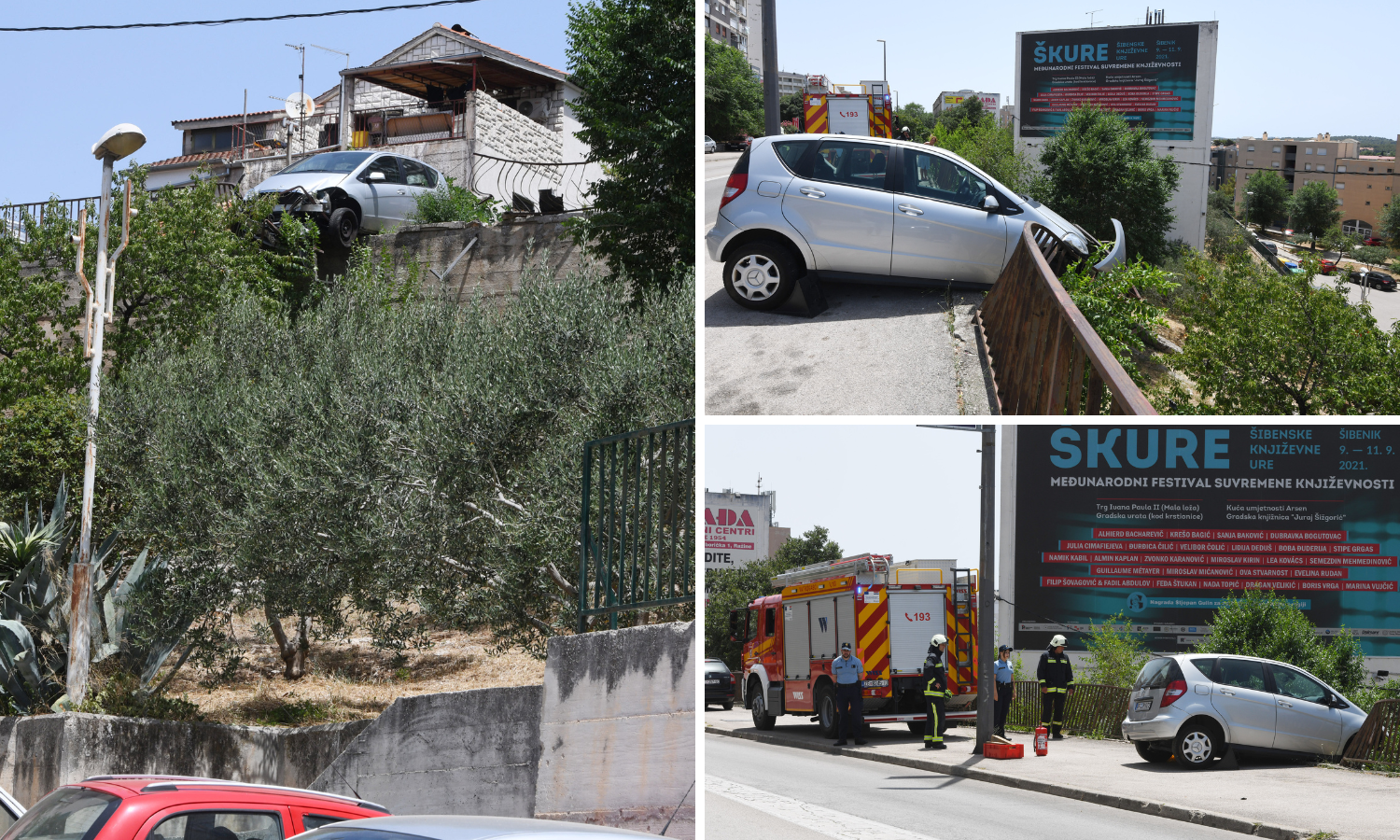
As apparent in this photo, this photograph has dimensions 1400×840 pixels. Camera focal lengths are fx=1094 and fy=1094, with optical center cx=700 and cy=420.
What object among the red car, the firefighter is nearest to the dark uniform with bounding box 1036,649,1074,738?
the firefighter

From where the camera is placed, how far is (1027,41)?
52.8 m

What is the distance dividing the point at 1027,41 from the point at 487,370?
1942 inches

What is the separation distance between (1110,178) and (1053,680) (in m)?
38.4

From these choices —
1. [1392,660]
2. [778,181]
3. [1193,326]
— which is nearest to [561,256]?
[778,181]

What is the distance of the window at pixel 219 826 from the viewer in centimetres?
420

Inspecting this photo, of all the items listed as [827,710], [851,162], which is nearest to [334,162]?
[827,710]

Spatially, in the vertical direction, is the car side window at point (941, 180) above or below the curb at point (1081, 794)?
above

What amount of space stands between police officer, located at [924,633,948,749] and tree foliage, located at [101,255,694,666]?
16.8 feet

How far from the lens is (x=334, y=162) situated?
21156 millimetres

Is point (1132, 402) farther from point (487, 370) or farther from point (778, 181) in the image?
point (487, 370)

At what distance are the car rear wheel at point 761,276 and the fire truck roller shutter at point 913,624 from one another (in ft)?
25.4

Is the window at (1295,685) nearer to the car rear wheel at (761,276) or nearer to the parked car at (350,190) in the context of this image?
the car rear wheel at (761,276)

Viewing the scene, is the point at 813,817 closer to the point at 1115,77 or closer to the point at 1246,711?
the point at 1246,711

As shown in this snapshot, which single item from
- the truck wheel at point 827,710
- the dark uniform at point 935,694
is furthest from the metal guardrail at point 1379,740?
the truck wheel at point 827,710
